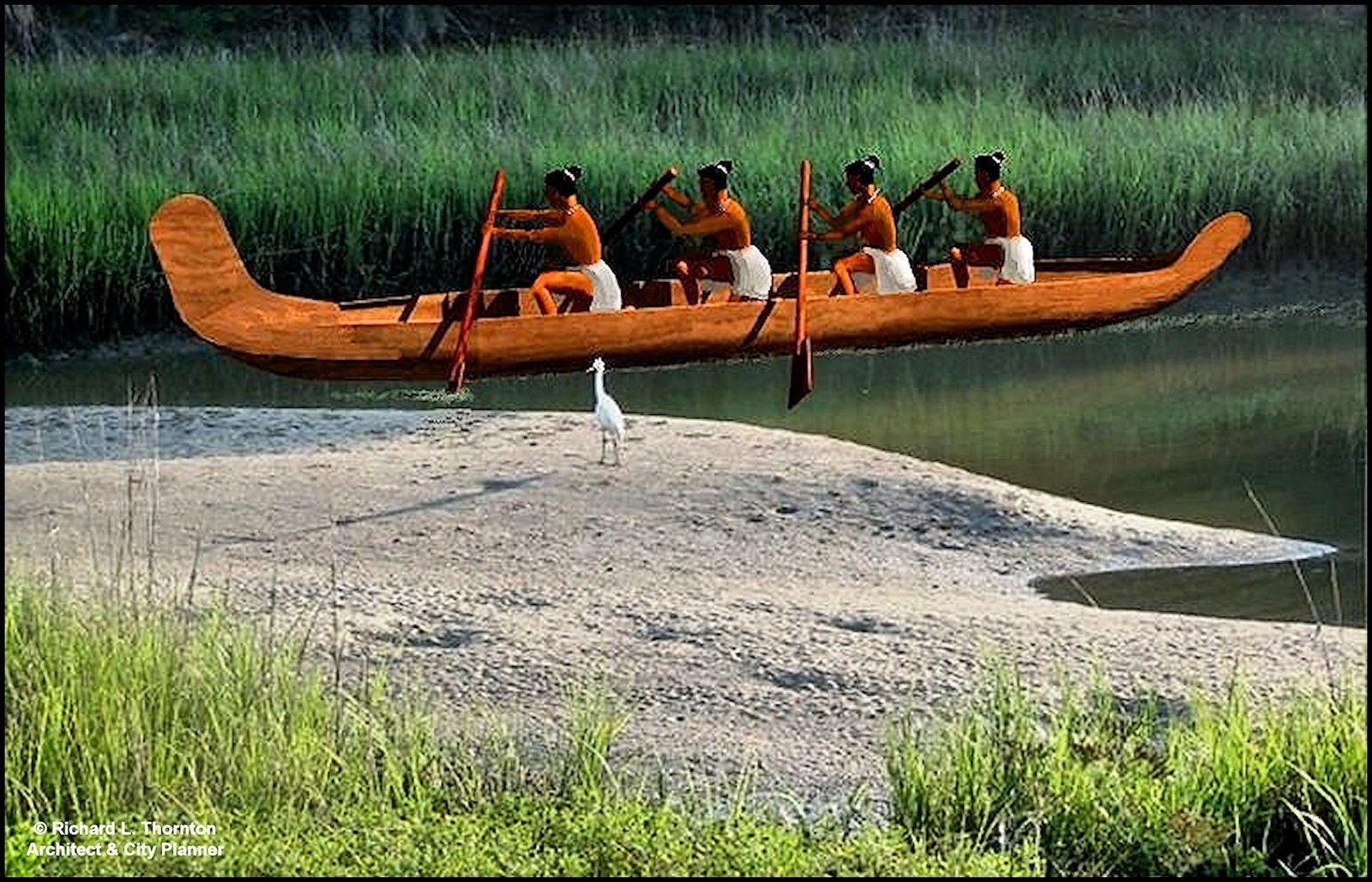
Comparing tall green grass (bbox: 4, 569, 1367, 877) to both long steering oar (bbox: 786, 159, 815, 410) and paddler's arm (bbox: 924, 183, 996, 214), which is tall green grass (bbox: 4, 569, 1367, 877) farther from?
paddler's arm (bbox: 924, 183, 996, 214)

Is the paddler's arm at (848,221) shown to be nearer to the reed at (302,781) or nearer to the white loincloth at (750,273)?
the white loincloth at (750,273)

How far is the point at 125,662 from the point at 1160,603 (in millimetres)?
4074

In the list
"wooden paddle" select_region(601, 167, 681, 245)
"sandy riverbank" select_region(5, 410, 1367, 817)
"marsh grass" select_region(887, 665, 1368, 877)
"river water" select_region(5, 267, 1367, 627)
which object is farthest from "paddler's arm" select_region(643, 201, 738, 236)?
"river water" select_region(5, 267, 1367, 627)

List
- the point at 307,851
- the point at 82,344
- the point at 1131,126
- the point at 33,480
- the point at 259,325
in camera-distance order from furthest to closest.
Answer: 1. the point at 1131,126
2. the point at 82,344
3. the point at 33,480
4. the point at 259,325
5. the point at 307,851

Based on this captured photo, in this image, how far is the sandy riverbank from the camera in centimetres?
810

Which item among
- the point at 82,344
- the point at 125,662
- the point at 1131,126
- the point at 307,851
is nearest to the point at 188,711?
the point at 125,662

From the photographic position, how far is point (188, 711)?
7.00 m

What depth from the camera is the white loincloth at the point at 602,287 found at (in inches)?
307

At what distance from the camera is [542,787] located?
6.97 metres

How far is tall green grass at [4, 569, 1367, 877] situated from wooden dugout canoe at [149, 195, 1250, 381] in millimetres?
725

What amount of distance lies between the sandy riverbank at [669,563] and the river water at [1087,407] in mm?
252

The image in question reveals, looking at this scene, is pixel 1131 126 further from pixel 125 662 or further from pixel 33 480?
pixel 125 662

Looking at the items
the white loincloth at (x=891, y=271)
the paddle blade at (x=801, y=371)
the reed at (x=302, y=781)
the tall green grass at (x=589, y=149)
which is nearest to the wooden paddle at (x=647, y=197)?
the paddle blade at (x=801, y=371)

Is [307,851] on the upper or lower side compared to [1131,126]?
lower
